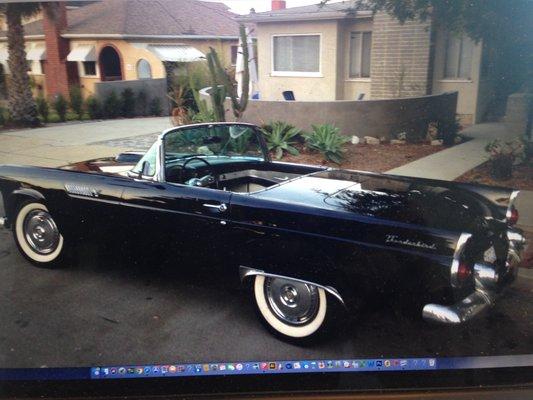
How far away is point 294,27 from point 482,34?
31.1 ft

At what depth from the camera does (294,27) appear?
1205cm

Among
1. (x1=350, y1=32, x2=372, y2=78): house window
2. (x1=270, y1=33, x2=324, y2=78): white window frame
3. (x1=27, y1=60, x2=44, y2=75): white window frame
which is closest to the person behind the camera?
(x1=27, y1=60, x2=44, y2=75): white window frame

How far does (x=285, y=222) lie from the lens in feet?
7.80

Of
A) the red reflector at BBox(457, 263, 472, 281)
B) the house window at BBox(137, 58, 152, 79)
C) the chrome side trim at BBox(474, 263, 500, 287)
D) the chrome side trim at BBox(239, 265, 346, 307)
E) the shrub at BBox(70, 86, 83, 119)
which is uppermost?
the house window at BBox(137, 58, 152, 79)

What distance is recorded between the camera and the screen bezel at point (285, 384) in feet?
5.94

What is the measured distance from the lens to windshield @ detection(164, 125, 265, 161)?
9.96 ft

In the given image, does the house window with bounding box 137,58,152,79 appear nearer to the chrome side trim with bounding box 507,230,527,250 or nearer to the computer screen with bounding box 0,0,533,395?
the computer screen with bounding box 0,0,533,395

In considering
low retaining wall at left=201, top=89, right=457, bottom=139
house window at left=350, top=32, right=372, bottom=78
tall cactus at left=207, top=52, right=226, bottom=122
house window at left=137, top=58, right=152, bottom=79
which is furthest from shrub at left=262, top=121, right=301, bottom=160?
house window at left=350, top=32, right=372, bottom=78

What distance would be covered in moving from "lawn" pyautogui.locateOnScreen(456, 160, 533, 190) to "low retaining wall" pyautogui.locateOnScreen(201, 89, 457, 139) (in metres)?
1.02

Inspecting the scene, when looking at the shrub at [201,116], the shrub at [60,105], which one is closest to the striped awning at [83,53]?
the shrub at [60,105]

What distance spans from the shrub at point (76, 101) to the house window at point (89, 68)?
0.44ft

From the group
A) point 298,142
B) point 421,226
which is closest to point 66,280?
point 421,226

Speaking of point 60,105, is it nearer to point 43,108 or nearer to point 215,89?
point 43,108

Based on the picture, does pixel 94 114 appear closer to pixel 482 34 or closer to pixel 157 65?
pixel 157 65
